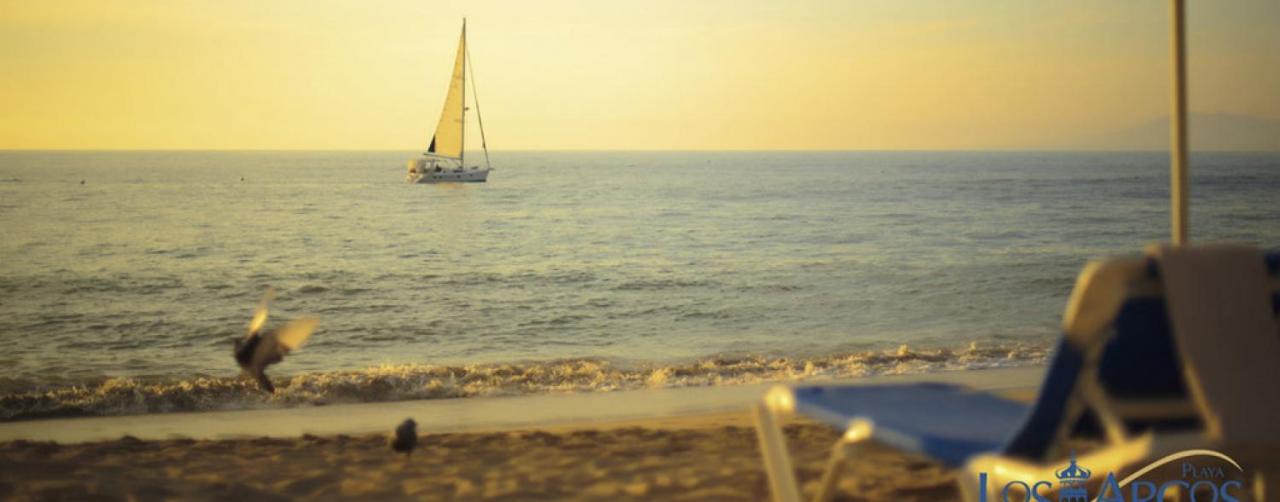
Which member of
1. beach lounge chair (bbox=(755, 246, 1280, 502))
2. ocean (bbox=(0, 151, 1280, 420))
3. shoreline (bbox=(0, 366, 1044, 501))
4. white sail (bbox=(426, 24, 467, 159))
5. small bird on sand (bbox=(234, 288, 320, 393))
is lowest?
ocean (bbox=(0, 151, 1280, 420))

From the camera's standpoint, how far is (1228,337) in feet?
6.30

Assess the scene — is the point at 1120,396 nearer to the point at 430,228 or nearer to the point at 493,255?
the point at 493,255

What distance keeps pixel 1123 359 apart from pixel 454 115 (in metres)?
44.3

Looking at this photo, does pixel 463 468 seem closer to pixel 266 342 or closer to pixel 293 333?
pixel 293 333

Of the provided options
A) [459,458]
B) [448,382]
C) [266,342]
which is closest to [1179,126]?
[459,458]

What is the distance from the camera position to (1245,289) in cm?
194

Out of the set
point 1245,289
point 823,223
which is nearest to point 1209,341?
point 1245,289

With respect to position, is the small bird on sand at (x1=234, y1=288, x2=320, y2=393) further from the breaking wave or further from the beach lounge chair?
the breaking wave

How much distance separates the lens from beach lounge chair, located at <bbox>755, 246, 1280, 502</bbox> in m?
1.83

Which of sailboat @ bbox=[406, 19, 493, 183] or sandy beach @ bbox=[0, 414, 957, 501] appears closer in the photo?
sandy beach @ bbox=[0, 414, 957, 501]

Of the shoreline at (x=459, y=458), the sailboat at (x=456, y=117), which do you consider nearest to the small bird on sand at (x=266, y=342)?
the shoreline at (x=459, y=458)

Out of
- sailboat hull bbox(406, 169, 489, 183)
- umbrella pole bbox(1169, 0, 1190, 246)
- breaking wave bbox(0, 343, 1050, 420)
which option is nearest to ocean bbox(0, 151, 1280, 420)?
breaking wave bbox(0, 343, 1050, 420)

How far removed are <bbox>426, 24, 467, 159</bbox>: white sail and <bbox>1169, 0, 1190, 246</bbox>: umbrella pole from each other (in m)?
41.9

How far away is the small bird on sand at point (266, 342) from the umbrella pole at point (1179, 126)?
3054 millimetres
